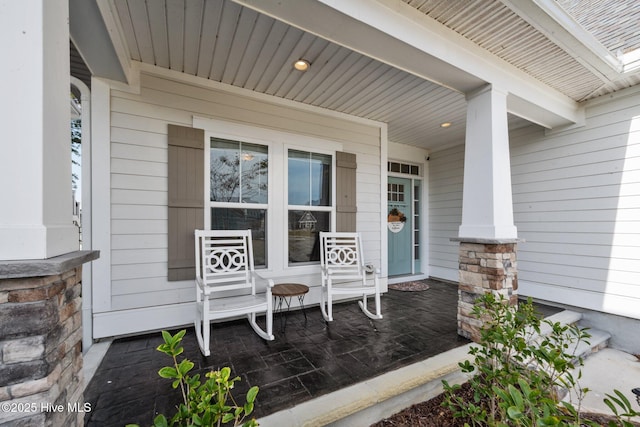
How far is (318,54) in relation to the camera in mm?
2480

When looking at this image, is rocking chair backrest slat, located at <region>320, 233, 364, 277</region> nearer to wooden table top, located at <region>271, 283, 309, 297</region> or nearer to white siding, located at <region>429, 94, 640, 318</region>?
wooden table top, located at <region>271, 283, 309, 297</region>

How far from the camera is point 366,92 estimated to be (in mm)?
3223

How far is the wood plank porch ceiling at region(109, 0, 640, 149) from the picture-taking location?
1994 mm

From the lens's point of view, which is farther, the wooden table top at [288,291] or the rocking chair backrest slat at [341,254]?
Answer: the rocking chair backrest slat at [341,254]

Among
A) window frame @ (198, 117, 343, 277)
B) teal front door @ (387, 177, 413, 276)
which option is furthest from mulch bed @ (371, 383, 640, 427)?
teal front door @ (387, 177, 413, 276)

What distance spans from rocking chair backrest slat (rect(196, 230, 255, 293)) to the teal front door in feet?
9.63

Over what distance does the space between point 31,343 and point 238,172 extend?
241 cm

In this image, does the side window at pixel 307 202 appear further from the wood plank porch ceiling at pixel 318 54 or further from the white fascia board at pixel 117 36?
the white fascia board at pixel 117 36

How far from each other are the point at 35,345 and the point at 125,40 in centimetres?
247

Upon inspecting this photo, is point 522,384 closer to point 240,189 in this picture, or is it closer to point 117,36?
point 240,189

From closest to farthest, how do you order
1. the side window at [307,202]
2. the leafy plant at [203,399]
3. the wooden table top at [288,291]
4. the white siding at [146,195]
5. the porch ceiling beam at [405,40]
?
1. the leafy plant at [203,399]
2. the porch ceiling beam at [405,40]
3. the white siding at [146,195]
4. the wooden table top at [288,291]
5. the side window at [307,202]

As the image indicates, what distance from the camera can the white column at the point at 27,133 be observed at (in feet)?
3.16

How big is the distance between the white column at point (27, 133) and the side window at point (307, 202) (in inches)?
99.5

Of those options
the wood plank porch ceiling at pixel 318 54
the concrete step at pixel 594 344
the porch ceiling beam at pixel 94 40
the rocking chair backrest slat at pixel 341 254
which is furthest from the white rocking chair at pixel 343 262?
the porch ceiling beam at pixel 94 40
